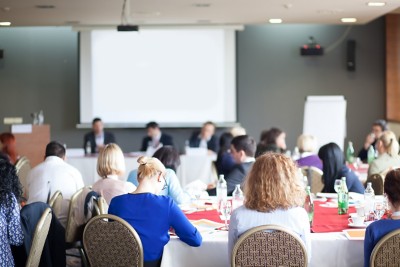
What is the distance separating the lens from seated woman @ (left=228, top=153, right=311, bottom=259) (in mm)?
4391

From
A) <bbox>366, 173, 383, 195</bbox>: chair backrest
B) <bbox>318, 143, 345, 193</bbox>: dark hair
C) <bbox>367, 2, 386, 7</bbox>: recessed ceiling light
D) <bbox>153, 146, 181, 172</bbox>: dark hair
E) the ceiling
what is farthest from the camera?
<bbox>367, 2, 386, 7</bbox>: recessed ceiling light

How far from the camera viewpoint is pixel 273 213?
4.43 meters

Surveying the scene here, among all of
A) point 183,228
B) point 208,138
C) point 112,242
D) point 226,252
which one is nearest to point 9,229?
point 112,242

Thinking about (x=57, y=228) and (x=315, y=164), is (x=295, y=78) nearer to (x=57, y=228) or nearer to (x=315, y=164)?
(x=315, y=164)

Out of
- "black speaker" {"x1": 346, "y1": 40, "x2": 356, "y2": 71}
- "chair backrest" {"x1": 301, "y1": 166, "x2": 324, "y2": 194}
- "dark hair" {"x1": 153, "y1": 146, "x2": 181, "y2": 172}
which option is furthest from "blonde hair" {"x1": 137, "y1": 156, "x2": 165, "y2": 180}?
"black speaker" {"x1": 346, "y1": 40, "x2": 356, "y2": 71}

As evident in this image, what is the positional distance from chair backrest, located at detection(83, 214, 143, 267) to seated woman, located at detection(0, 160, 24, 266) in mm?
434

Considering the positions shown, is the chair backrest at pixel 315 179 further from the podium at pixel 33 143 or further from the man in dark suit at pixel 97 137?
the man in dark suit at pixel 97 137

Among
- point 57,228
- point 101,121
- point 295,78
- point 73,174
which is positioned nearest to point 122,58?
point 101,121

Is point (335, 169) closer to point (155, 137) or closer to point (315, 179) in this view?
point (315, 179)

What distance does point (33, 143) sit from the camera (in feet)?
38.0

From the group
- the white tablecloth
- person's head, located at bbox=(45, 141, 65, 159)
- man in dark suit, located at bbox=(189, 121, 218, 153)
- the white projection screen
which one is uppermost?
the white projection screen

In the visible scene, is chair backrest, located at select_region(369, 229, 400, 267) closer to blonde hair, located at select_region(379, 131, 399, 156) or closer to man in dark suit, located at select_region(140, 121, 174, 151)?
blonde hair, located at select_region(379, 131, 399, 156)

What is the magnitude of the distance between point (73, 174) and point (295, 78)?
24.6 feet

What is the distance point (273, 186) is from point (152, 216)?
32.8 inches
